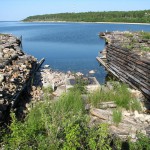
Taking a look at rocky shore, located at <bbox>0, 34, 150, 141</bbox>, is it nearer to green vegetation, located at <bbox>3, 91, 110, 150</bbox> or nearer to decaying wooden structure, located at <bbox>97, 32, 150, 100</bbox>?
decaying wooden structure, located at <bbox>97, 32, 150, 100</bbox>

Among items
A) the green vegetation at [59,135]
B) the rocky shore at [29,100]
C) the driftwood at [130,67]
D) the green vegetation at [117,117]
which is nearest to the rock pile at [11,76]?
the rocky shore at [29,100]

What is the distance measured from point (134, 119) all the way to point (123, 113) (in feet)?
2.15

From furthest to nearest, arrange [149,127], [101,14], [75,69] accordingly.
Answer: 1. [101,14]
2. [75,69]
3. [149,127]

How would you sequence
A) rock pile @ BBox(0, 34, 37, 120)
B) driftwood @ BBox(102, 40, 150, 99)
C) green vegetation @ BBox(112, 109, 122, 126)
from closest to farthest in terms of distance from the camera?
1. rock pile @ BBox(0, 34, 37, 120)
2. green vegetation @ BBox(112, 109, 122, 126)
3. driftwood @ BBox(102, 40, 150, 99)

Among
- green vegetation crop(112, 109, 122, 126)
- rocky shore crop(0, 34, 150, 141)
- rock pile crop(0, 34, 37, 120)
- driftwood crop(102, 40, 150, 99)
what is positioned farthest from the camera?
driftwood crop(102, 40, 150, 99)

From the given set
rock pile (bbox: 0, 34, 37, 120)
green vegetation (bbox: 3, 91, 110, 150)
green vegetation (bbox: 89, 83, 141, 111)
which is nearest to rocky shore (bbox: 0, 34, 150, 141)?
rock pile (bbox: 0, 34, 37, 120)

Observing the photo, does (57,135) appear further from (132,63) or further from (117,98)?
(132,63)

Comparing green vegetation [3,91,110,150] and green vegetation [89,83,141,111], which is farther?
green vegetation [89,83,141,111]

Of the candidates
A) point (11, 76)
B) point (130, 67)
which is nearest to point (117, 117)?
point (11, 76)

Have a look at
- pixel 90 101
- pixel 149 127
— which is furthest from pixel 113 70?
pixel 149 127

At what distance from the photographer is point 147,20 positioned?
112312 millimetres

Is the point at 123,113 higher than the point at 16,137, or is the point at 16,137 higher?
the point at 16,137

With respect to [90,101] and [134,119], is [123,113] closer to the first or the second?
[134,119]

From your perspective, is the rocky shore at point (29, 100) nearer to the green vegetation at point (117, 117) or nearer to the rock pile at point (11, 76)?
the rock pile at point (11, 76)
